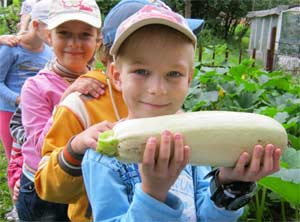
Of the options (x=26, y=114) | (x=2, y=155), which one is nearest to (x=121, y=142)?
(x=26, y=114)

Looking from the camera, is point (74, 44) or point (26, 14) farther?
point (26, 14)

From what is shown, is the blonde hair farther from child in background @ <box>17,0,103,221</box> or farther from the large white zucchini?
child in background @ <box>17,0,103,221</box>

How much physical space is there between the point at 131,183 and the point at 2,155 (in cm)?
431

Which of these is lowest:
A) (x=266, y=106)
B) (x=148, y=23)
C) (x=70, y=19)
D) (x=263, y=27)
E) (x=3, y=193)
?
(x=263, y=27)

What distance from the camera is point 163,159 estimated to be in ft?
3.87

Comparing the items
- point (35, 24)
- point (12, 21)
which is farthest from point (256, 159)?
point (12, 21)

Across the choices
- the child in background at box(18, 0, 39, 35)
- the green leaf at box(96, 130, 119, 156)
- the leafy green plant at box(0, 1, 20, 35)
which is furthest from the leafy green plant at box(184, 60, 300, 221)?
the leafy green plant at box(0, 1, 20, 35)

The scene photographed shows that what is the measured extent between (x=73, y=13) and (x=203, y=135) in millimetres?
1191

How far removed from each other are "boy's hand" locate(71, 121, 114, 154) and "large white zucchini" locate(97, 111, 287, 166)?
3.3 inches

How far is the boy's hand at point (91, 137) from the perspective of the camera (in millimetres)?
1407

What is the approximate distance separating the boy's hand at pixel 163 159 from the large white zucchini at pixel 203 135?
5 cm

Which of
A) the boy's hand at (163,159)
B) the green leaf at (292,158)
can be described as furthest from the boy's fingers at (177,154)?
the green leaf at (292,158)

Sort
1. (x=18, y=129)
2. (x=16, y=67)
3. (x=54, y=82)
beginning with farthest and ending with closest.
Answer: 1. (x=16, y=67)
2. (x=18, y=129)
3. (x=54, y=82)

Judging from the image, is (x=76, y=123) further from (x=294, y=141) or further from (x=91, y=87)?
(x=294, y=141)
